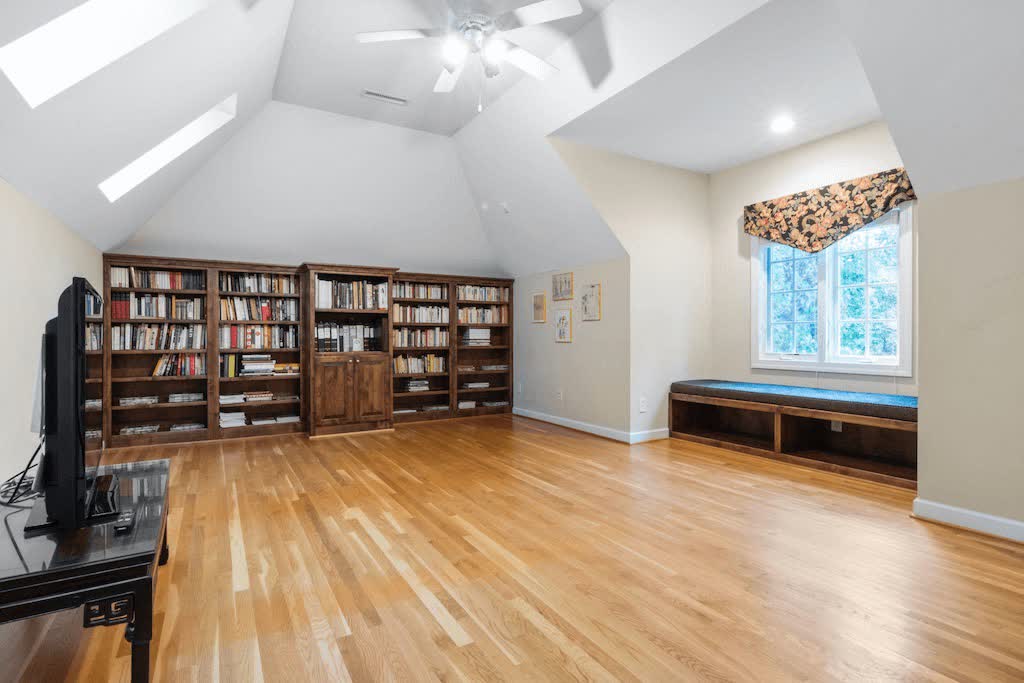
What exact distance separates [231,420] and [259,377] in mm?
531

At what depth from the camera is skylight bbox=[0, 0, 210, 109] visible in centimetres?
198

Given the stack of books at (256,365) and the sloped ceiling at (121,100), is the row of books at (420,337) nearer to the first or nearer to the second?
the stack of books at (256,365)

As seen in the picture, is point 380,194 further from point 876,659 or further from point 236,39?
point 876,659

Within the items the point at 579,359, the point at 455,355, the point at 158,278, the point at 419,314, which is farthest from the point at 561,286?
the point at 158,278

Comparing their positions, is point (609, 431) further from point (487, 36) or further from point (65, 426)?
point (65, 426)

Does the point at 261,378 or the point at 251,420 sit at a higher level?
the point at 261,378

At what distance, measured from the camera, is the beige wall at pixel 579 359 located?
5.42m

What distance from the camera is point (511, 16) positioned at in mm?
3096

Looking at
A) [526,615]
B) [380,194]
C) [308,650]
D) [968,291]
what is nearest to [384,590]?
[308,650]

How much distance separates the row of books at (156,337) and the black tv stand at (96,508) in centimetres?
368

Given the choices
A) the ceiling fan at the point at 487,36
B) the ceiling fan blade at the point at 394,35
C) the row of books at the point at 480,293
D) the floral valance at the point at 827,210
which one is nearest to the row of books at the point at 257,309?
the row of books at the point at 480,293

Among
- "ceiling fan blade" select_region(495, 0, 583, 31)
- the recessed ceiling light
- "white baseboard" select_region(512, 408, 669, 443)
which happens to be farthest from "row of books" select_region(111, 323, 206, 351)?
the recessed ceiling light

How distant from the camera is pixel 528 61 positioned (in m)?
3.41

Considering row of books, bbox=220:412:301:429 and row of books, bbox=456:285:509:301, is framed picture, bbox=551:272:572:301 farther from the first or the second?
row of books, bbox=220:412:301:429
